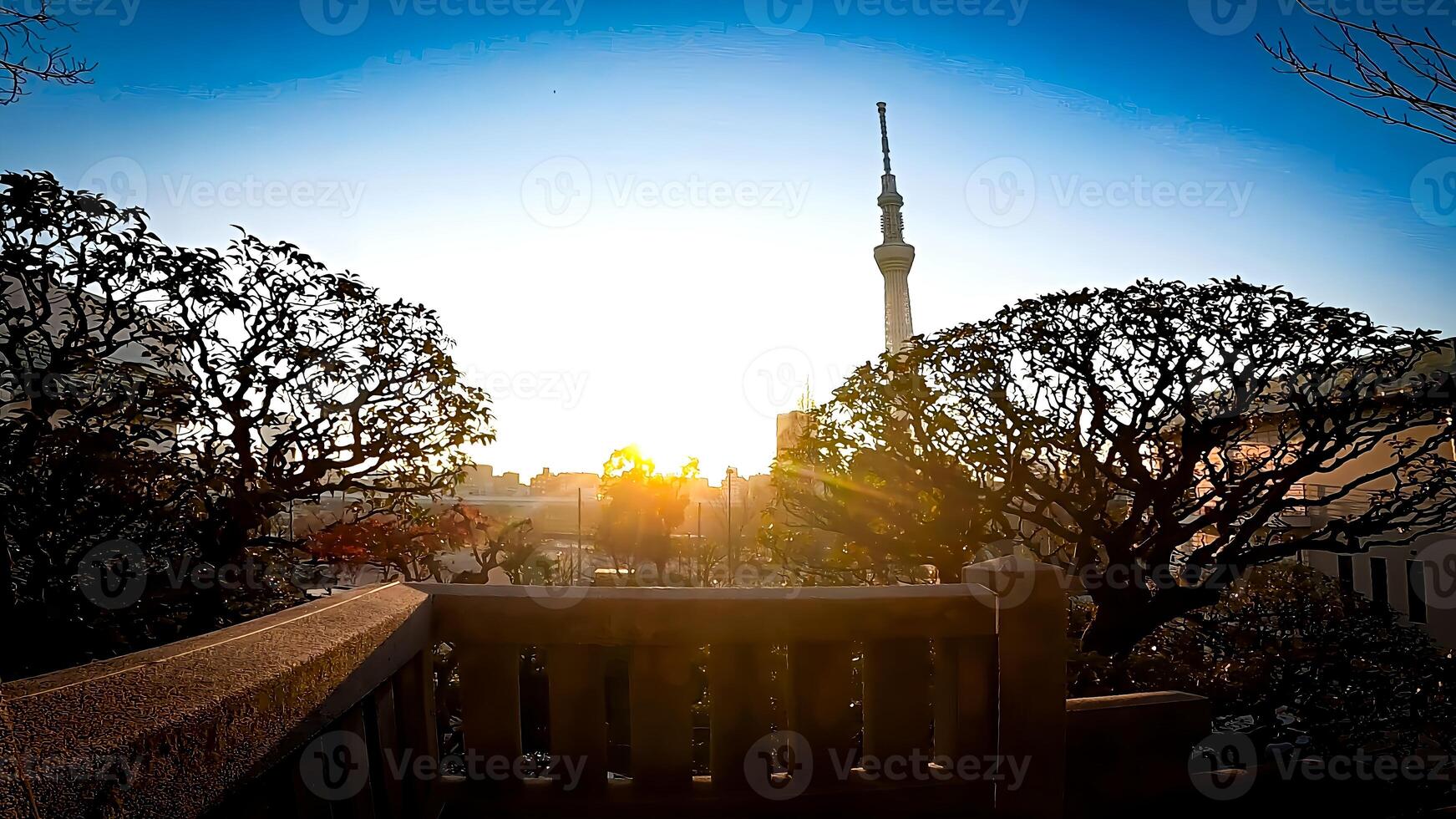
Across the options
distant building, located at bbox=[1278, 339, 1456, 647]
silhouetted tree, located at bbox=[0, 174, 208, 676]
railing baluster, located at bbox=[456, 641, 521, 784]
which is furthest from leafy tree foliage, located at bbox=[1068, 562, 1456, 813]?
silhouetted tree, located at bbox=[0, 174, 208, 676]

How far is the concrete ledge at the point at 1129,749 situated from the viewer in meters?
2.79

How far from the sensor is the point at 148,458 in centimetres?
426

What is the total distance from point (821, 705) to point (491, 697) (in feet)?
3.30

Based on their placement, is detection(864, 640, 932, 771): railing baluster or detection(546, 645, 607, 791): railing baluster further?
detection(864, 640, 932, 771): railing baluster

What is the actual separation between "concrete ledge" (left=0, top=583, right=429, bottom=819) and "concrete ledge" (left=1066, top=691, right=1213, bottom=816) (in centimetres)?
243

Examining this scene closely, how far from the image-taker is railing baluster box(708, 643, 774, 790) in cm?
239

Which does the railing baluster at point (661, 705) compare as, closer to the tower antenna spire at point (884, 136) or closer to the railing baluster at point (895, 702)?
the railing baluster at point (895, 702)

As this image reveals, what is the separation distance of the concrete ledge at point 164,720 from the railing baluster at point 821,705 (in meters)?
1.30

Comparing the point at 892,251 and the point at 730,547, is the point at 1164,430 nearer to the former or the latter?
the point at 730,547

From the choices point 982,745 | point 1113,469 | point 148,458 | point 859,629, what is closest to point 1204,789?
point 982,745

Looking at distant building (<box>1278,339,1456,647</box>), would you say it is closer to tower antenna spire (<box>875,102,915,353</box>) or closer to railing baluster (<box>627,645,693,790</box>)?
railing baluster (<box>627,645,693,790</box>)

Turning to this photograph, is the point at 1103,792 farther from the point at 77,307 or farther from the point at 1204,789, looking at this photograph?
the point at 77,307

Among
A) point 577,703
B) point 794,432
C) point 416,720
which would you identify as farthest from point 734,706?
point 794,432

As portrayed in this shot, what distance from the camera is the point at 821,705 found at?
2.42 metres
